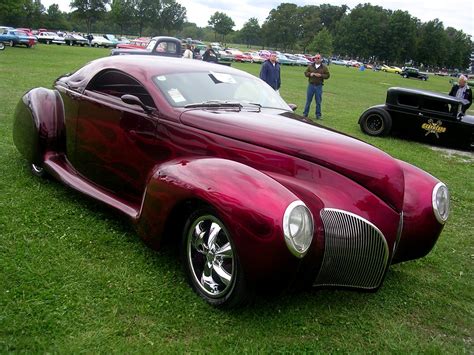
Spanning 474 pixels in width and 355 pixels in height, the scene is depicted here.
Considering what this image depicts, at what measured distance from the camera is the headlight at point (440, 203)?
3721 mm

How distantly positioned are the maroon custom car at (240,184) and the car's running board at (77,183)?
0.02 metres

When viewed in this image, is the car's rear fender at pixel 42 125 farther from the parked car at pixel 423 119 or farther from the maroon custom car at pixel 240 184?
the parked car at pixel 423 119

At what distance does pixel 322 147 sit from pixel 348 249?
2.52 ft

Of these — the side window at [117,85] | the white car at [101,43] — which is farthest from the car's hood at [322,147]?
the white car at [101,43]

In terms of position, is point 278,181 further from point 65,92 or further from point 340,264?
point 65,92

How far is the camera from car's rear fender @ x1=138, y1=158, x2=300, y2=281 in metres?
2.83

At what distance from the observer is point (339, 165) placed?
334cm

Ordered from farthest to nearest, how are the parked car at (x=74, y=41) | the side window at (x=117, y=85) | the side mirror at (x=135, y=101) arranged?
the parked car at (x=74, y=41), the side window at (x=117, y=85), the side mirror at (x=135, y=101)

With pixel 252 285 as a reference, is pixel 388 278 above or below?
below

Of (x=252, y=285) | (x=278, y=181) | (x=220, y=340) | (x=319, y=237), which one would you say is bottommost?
(x=220, y=340)

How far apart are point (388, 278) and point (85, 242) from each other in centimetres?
260

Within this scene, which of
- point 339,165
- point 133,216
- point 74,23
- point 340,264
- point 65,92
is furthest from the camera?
point 74,23

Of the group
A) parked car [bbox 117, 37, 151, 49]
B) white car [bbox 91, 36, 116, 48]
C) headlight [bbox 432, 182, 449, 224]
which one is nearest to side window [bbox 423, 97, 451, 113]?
headlight [bbox 432, 182, 449, 224]

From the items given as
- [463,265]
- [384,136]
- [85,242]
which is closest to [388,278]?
[463,265]
